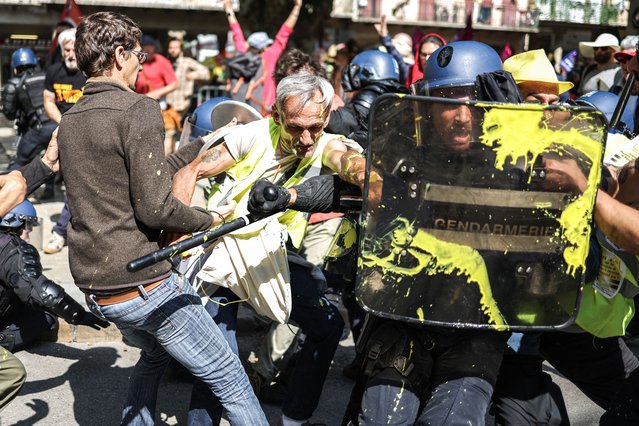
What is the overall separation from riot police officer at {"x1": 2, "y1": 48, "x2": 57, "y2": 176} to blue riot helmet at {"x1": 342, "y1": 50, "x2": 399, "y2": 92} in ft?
12.4

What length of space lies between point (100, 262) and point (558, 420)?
1906 millimetres

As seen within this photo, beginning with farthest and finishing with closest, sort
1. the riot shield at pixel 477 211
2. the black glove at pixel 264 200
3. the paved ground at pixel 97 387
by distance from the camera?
1. the paved ground at pixel 97 387
2. the black glove at pixel 264 200
3. the riot shield at pixel 477 211

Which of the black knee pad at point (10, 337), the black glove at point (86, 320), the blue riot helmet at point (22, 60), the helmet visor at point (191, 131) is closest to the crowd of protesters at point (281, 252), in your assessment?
the helmet visor at point (191, 131)

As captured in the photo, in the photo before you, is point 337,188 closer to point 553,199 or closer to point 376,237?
point 376,237

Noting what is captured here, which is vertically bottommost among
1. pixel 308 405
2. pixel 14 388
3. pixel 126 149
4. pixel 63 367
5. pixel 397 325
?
pixel 63 367

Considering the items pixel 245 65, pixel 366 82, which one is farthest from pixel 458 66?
pixel 245 65

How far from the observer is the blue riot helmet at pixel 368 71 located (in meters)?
5.43

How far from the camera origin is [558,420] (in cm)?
346

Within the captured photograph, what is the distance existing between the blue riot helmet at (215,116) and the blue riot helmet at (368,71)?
43.3 inches

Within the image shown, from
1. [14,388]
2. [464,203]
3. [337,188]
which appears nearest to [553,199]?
[464,203]

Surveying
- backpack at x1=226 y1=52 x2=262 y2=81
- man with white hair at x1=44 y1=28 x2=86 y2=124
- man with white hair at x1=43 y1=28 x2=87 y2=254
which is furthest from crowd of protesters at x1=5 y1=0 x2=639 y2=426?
backpack at x1=226 y1=52 x2=262 y2=81

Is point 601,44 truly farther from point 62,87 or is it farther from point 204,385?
point 204,385

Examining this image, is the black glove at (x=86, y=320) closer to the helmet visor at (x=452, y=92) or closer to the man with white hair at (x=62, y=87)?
the helmet visor at (x=452, y=92)

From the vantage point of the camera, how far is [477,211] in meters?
2.55
